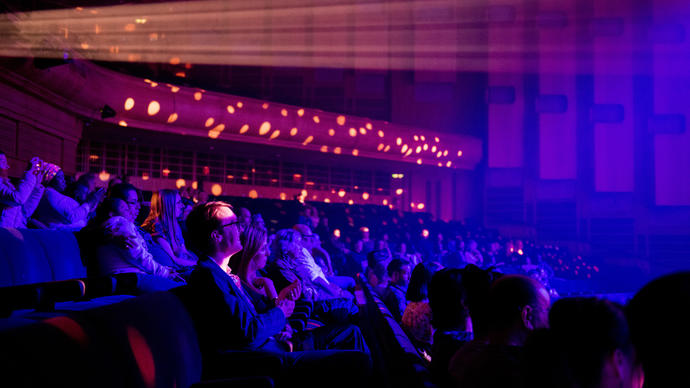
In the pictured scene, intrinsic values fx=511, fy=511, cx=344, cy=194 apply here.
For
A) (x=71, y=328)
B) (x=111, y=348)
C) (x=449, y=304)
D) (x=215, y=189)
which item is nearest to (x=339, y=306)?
(x=449, y=304)

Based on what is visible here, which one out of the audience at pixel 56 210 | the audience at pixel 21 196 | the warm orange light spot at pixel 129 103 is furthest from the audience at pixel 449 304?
the warm orange light spot at pixel 129 103

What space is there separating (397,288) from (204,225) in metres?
1.99

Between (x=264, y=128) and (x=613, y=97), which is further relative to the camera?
(x=613, y=97)

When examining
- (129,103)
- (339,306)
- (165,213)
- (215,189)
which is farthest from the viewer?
(215,189)

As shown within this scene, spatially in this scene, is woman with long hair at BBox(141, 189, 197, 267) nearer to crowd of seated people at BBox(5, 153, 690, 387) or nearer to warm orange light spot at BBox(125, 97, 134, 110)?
crowd of seated people at BBox(5, 153, 690, 387)

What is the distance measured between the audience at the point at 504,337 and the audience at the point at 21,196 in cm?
298

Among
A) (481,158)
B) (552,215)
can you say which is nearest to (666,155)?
(552,215)

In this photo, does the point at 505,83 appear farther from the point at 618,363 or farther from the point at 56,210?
the point at 618,363

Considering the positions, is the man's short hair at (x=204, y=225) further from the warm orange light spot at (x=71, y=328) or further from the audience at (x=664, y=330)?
the audience at (x=664, y=330)

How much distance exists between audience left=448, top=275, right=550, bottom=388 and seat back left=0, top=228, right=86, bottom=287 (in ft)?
7.02

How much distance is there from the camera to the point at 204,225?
210 cm

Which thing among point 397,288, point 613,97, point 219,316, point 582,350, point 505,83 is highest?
point 505,83

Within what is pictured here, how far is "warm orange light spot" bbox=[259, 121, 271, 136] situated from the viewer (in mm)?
11588

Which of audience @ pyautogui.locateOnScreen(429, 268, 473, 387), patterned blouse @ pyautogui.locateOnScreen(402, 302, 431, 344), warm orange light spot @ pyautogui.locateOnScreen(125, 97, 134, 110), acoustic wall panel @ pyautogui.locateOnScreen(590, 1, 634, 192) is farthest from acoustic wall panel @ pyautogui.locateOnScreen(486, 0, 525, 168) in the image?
audience @ pyautogui.locateOnScreen(429, 268, 473, 387)
